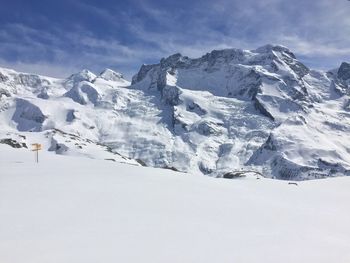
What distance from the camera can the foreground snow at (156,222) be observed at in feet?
43.1

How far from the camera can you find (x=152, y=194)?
23.5 meters

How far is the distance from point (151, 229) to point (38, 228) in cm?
371

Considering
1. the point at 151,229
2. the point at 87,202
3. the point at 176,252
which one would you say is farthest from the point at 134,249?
the point at 87,202

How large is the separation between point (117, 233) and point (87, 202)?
559 centimetres

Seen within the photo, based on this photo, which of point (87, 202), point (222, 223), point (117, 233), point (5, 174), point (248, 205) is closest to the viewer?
point (117, 233)

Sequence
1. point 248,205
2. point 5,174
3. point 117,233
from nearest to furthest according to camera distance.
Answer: point 117,233
point 248,205
point 5,174

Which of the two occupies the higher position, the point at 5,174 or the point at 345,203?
the point at 5,174

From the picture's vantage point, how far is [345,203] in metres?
28.5

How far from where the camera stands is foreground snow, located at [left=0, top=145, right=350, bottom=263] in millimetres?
13133

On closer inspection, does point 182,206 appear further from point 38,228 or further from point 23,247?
point 23,247

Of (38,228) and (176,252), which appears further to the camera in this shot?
(38,228)

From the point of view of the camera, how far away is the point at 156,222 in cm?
1694

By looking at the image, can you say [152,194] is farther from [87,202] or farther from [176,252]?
[176,252]

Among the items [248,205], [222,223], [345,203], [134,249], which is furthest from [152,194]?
[345,203]
